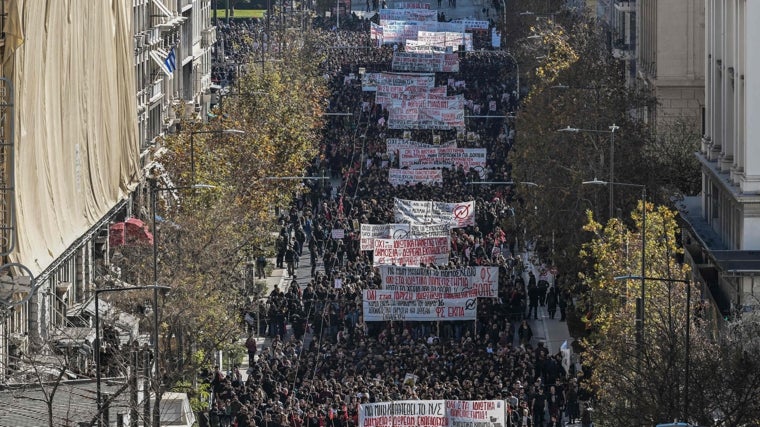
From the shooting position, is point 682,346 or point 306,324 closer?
point 682,346

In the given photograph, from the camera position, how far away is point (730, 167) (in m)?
69.1

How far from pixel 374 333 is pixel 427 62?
6962 centimetres

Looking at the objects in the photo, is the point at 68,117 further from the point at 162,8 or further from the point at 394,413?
the point at 162,8

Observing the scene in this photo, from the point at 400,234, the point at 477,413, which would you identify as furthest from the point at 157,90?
the point at 477,413

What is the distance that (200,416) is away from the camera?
55.4 meters

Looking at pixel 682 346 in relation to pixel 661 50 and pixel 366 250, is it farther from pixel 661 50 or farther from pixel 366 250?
pixel 661 50

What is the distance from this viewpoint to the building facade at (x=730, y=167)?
63.3 meters

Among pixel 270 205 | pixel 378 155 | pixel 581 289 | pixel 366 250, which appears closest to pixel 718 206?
pixel 581 289

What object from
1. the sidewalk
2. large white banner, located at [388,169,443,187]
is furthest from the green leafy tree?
large white banner, located at [388,169,443,187]

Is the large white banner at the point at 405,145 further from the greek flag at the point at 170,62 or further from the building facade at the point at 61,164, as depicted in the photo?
the building facade at the point at 61,164

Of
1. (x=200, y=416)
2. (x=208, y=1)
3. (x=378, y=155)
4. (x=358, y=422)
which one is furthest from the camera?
(x=208, y=1)

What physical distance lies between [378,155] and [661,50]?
Answer: 14.9 metres

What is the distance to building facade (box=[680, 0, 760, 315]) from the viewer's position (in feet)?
208

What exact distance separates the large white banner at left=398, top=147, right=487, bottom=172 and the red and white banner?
39.0 meters
